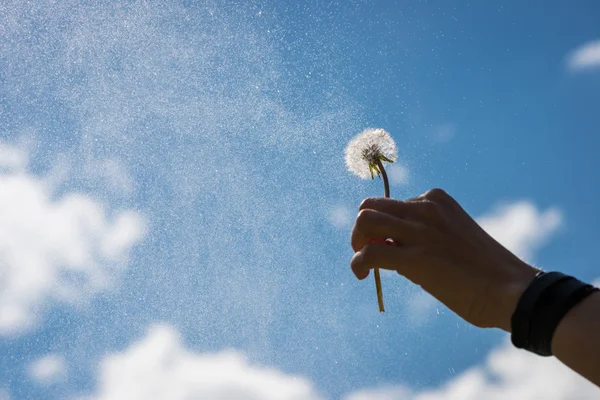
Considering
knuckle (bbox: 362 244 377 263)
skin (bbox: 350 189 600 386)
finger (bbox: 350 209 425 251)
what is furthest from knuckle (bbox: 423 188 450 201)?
knuckle (bbox: 362 244 377 263)

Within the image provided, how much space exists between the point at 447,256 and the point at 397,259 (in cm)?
15

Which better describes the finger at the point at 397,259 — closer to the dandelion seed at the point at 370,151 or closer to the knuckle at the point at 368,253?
the knuckle at the point at 368,253

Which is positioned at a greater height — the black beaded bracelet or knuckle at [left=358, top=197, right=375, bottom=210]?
knuckle at [left=358, top=197, right=375, bottom=210]

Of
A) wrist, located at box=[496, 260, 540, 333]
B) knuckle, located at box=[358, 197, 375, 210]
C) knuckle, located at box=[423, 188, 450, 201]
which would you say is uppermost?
knuckle, located at box=[358, 197, 375, 210]

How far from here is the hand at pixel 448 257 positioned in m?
1.67

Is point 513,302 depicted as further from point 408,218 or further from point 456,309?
point 408,218

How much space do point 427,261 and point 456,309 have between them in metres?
0.18

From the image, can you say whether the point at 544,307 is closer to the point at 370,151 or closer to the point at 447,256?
the point at 447,256

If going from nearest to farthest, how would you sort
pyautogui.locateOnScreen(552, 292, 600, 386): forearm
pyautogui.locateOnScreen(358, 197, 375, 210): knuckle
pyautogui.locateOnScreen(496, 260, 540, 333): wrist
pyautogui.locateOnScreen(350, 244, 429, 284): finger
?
pyautogui.locateOnScreen(552, 292, 600, 386): forearm < pyautogui.locateOnScreen(496, 260, 540, 333): wrist < pyautogui.locateOnScreen(350, 244, 429, 284): finger < pyautogui.locateOnScreen(358, 197, 375, 210): knuckle

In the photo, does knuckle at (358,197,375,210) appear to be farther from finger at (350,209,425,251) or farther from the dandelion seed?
the dandelion seed

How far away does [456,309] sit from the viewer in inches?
69.0

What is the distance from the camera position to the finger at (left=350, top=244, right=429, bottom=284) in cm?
173

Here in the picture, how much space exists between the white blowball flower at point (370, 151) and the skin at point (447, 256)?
7.84 ft

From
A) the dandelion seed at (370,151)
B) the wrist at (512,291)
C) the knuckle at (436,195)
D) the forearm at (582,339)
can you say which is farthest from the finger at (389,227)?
the dandelion seed at (370,151)
